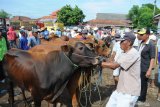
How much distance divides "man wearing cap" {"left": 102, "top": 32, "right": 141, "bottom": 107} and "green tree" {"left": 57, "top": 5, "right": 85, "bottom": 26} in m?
46.8

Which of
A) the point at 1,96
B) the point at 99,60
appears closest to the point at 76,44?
the point at 99,60

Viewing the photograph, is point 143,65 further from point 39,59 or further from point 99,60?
point 39,59

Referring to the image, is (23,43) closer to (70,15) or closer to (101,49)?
(101,49)

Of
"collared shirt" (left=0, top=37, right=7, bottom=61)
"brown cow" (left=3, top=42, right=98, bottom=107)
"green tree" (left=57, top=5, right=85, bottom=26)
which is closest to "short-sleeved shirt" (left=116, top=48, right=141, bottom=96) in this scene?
"brown cow" (left=3, top=42, right=98, bottom=107)

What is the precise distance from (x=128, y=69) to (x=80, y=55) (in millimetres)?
1117

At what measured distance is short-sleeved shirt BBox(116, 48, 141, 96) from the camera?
453 cm

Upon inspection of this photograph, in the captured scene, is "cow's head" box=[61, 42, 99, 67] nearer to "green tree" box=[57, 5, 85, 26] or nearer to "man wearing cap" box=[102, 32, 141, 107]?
"man wearing cap" box=[102, 32, 141, 107]

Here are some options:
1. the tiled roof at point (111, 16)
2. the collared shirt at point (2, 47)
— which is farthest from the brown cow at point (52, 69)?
the tiled roof at point (111, 16)

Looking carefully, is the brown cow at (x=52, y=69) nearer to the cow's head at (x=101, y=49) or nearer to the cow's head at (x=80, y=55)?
the cow's head at (x=80, y=55)

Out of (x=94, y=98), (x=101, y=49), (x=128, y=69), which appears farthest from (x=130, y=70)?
(x=94, y=98)

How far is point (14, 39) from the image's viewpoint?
16703 mm

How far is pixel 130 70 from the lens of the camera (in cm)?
461

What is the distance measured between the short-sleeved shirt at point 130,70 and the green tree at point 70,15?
4684cm

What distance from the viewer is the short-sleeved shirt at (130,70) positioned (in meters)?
4.53
